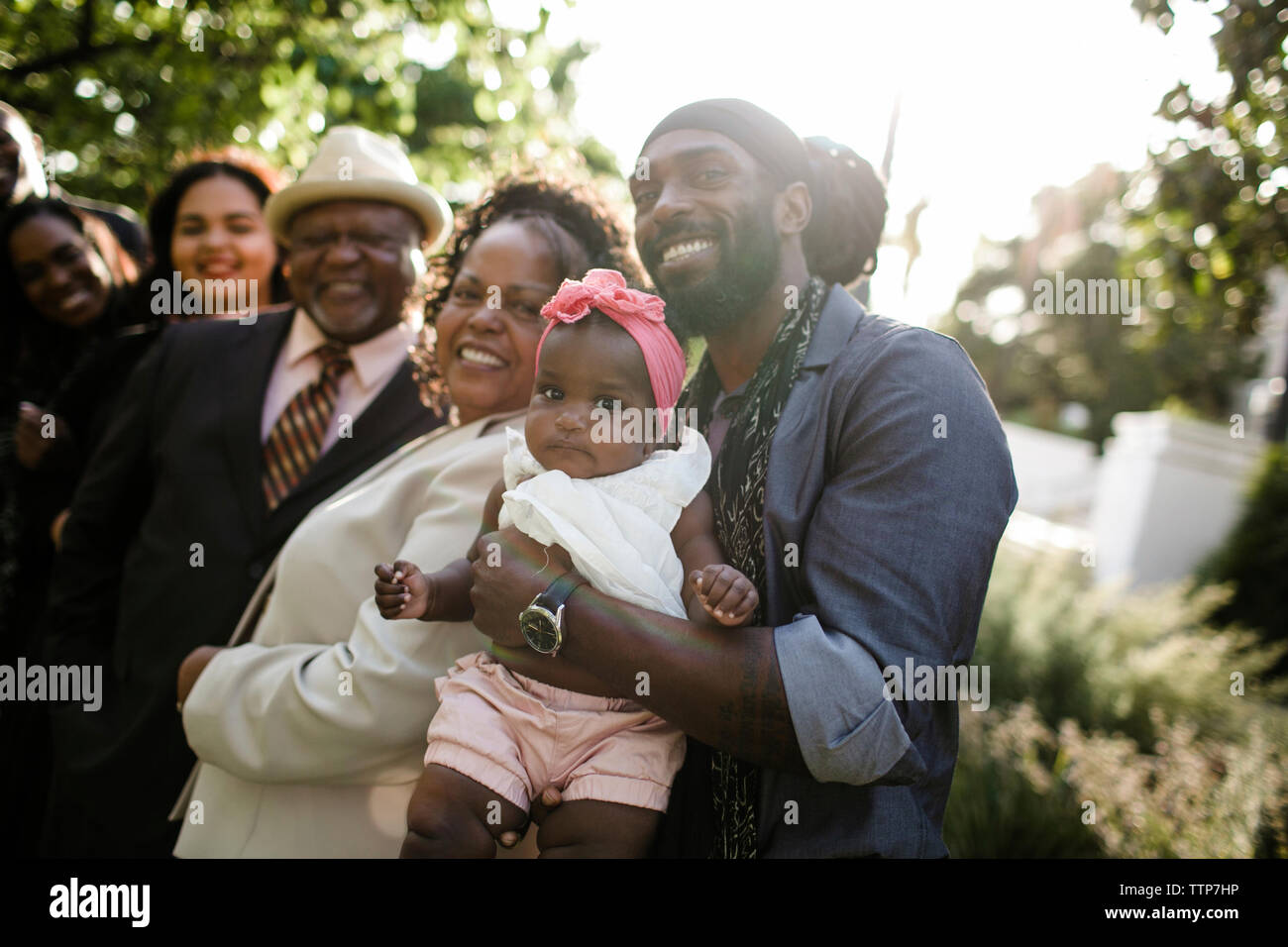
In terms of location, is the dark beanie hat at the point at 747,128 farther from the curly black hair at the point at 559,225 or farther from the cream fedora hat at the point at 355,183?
the cream fedora hat at the point at 355,183

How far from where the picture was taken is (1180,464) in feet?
34.8

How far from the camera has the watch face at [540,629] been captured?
1751mm

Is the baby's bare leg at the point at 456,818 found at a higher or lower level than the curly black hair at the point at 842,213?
lower

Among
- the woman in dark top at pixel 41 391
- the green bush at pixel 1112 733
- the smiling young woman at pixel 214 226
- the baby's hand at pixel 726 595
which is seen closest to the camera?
the baby's hand at pixel 726 595

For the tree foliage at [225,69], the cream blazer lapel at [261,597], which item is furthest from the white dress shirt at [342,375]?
the tree foliage at [225,69]

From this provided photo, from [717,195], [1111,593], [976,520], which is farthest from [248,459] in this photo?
[1111,593]

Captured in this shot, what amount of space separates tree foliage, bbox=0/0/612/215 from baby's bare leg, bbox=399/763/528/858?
464 centimetres

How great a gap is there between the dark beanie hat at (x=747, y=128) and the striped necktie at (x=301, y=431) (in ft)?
4.97

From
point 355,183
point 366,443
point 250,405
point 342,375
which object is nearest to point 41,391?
point 250,405

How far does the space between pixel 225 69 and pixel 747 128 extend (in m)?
5.50

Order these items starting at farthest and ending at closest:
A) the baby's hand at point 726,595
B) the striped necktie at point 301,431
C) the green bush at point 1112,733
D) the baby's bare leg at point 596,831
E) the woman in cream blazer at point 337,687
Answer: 1. the green bush at point 1112,733
2. the striped necktie at point 301,431
3. the woman in cream blazer at point 337,687
4. the baby's bare leg at point 596,831
5. the baby's hand at point 726,595

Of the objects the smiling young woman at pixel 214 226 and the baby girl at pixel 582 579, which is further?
the smiling young woman at pixel 214 226

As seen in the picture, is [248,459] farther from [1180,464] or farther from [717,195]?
[1180,464]
